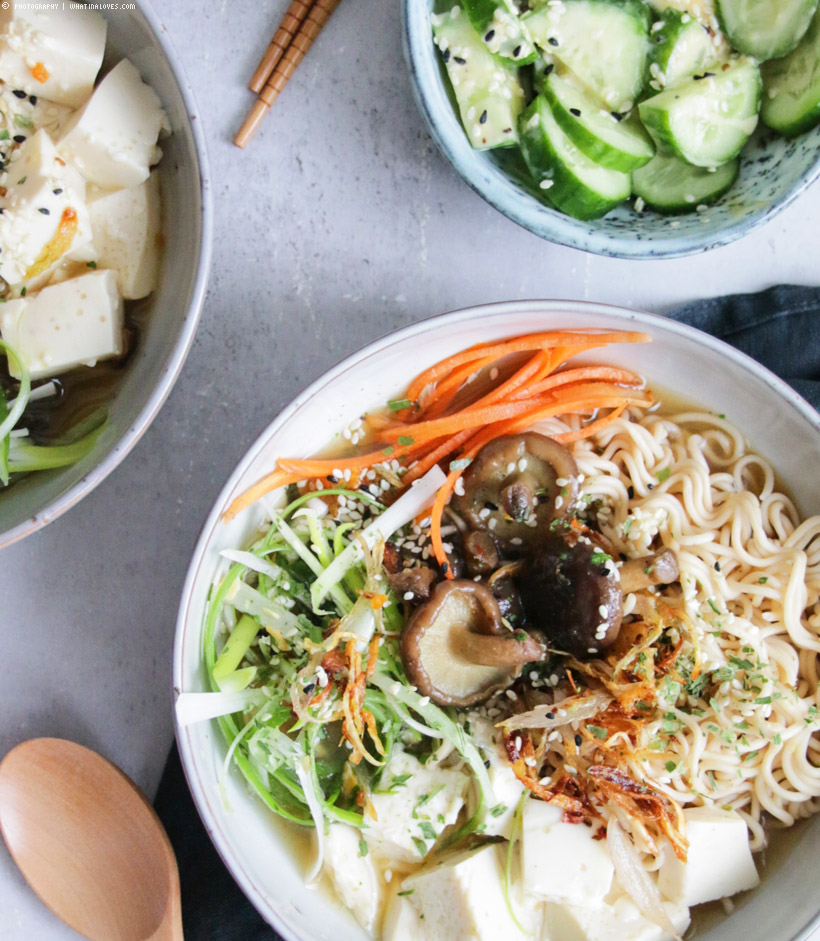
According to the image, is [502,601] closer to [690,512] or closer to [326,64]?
[690,512]

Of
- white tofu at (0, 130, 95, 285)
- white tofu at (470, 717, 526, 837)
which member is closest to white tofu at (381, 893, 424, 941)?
white tofu at (470, 717, 526, 837)

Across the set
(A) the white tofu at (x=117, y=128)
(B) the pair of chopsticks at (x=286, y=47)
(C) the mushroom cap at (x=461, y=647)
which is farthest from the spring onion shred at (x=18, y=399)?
(C) the mushroom cap at (x=461, y=647)

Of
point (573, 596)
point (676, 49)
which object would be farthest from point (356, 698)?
point (676, 49)

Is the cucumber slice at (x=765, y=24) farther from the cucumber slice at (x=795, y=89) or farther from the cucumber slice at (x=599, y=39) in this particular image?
the cucumber slice at (x=599, y=39)

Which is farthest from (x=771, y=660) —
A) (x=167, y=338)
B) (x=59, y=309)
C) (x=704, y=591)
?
(x=59, y=309)

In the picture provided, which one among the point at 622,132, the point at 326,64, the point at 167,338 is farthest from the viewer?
the point at 326,64

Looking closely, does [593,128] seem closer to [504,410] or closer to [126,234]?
[504,410]
